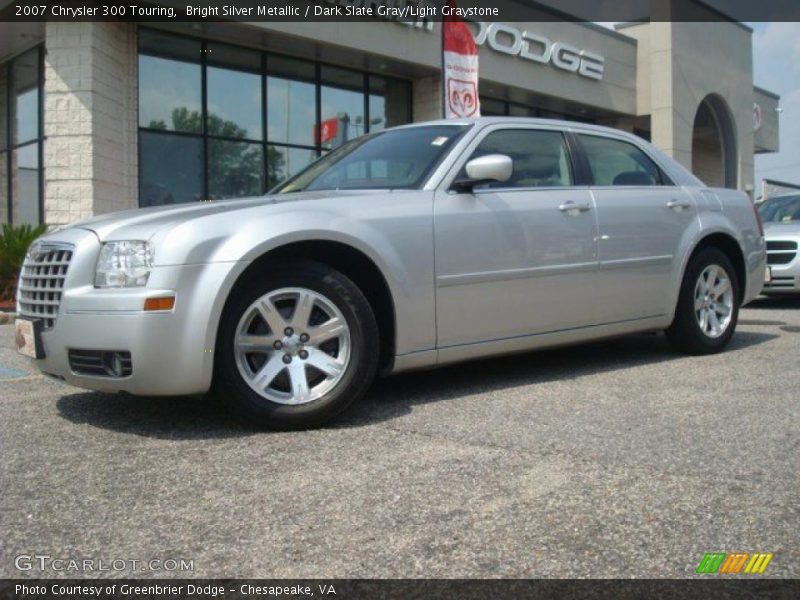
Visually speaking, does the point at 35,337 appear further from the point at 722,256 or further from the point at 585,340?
the point at 722,256

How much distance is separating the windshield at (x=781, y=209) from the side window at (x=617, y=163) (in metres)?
5.39

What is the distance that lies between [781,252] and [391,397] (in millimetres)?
6673

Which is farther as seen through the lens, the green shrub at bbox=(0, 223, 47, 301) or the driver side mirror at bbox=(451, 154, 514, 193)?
the green shrub at bbox=(0, 223, 47, 301)

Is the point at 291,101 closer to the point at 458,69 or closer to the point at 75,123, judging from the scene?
the point at 75,123

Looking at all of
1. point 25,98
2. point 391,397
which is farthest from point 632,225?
point 25,98

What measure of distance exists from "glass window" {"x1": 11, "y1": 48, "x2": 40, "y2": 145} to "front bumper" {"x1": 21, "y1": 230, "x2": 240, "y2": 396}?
11.8 m

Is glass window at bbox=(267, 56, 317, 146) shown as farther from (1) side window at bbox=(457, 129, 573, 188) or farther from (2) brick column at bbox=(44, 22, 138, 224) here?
(1) side window at bbox=(457, 129, 573, 188)

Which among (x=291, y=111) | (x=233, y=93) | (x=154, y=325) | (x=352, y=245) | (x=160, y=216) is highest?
(x=233, y=93)

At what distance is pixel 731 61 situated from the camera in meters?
23.8

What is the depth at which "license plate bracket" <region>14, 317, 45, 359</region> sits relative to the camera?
12.2ft

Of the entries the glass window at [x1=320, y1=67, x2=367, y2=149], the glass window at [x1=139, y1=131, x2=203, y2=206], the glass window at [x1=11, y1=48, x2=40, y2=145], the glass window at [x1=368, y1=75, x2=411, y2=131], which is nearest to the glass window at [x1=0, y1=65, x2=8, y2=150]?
the glass window at [x1=11, y1=48, x2=40, y2=145]

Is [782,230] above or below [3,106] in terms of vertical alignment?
below

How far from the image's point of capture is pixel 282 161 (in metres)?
14.0

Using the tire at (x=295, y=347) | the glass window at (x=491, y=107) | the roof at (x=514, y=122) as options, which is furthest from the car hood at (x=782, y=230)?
the glass window at (x=491, y=107)
